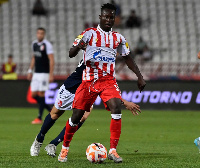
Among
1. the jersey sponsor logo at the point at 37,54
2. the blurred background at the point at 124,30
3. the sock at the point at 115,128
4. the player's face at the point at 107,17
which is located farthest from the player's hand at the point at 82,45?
the blurred background at the point at 124,30

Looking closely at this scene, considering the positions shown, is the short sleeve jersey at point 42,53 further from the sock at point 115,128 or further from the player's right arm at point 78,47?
the sock at point 115,128

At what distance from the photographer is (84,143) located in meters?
8.36

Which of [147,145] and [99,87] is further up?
[99,87]

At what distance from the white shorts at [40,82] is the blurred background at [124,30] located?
587 centimetres

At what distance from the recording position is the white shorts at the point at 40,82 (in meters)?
12.6

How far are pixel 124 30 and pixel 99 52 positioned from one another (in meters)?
16.0

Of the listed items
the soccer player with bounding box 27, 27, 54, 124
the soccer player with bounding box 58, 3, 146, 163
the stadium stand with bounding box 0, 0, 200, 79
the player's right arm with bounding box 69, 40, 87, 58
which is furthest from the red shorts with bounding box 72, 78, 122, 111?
the stadium stand with bounding box 0, 0, 200, 79

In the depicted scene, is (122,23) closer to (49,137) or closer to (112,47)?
(49,137)

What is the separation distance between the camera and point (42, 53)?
12.5 metres

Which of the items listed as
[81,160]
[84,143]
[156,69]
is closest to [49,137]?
[84,143]

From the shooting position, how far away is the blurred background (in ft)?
62.1

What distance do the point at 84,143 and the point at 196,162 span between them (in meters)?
2.63

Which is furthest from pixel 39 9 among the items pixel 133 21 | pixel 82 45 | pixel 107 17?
pixel 82 45

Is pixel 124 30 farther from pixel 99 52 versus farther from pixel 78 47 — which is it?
pixel 78 47
